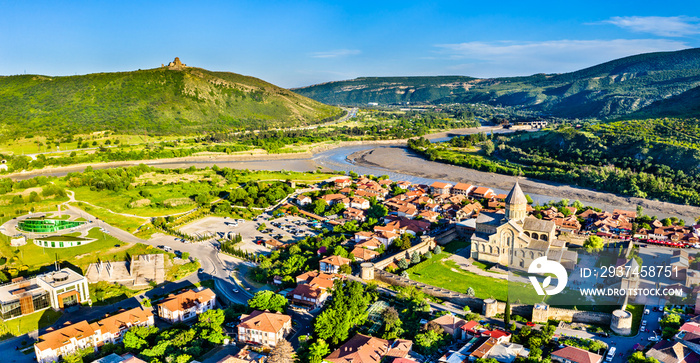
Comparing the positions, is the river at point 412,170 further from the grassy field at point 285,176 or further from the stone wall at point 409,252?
the stone wall at point 409,252

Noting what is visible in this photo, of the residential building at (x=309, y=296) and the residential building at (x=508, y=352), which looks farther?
the residential building at (x=309, y=296)

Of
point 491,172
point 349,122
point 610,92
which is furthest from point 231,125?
point 610,92

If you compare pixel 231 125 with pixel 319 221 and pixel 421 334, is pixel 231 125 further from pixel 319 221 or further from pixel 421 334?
pixel 421 334

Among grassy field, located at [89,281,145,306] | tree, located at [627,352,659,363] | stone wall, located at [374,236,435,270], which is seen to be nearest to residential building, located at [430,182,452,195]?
stone wall, located at [374,236,435,270]

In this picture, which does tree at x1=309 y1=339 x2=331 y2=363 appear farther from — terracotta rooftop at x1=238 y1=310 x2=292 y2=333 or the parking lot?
the parking lot

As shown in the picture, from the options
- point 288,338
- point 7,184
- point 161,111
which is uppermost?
point 161,111

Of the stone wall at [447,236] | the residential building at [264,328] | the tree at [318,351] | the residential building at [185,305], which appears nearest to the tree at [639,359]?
the tree at [318,351]

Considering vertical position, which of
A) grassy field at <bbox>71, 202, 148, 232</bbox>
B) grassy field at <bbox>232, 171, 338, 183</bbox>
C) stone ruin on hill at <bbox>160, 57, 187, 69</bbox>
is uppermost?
stone ruin on hill at <bbox>160, 57, 187, 69</bbox>
